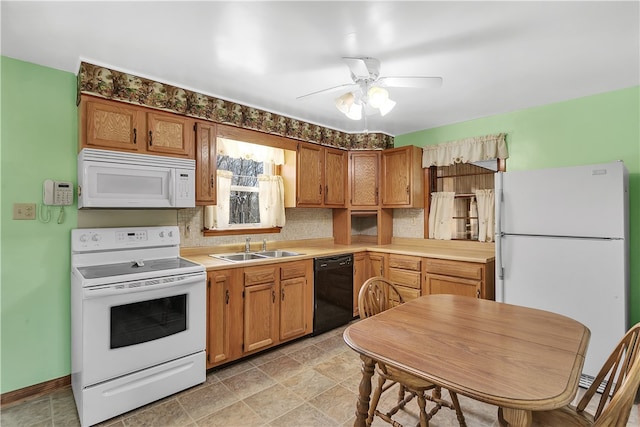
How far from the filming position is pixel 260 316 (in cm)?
287

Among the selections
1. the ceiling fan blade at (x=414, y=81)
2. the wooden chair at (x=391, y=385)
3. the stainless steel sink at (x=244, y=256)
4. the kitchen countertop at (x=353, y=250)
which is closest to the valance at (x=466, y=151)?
the kitchen countertop at (x=353, y=250)

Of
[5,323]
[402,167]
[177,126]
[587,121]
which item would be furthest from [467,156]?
[5,323]

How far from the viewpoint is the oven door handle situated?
1946 mm

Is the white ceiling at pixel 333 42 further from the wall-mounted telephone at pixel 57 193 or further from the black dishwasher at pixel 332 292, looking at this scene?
the black dishwasher at pixel 332 292

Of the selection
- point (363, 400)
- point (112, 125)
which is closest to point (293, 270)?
point (363, 400)

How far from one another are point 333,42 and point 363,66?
308 mm

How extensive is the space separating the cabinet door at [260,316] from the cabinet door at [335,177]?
4.80ft

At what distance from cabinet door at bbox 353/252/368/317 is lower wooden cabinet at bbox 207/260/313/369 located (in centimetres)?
67

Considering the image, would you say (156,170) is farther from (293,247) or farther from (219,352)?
(293,247)

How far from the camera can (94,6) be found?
169 cm

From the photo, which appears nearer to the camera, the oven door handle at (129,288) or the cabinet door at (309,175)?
the oven door handle at (129,288)

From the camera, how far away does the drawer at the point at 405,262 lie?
3516 millimetres

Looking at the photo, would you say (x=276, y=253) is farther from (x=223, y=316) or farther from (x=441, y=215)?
(x=441, y=215)

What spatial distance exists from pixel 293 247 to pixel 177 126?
189cm
